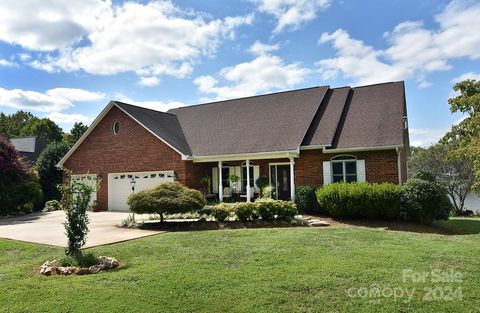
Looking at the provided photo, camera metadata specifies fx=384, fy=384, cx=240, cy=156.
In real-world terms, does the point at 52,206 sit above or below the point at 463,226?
above

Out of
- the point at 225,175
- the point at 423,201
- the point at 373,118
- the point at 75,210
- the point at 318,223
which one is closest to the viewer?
the point at 75,210

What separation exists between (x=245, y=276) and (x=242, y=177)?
15.5 meters

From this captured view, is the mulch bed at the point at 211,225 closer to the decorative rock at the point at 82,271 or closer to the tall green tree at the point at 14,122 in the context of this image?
the decorative rock at the point at 82,271

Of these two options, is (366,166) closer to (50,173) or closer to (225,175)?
(225,175)

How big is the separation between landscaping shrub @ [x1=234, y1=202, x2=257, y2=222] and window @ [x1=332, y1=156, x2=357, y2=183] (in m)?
5.20

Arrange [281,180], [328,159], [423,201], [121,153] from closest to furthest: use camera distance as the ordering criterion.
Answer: [423,201]
[328,159]
[281,180]
[121,153]

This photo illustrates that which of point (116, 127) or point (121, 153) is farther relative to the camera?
point (116, 127)

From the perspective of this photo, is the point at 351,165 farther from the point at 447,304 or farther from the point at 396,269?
the point at 447,304

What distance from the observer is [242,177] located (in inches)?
892

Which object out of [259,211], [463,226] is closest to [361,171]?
[463,226]

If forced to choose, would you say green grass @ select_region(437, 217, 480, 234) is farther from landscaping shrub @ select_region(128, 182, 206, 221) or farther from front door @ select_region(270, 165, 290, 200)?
landscaping shrub @ select_region(128, 182, 206, 221)

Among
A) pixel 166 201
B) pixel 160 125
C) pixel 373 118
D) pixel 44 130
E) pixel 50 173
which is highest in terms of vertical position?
pixel 44 130

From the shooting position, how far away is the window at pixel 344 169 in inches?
709

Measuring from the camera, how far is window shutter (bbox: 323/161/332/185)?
717 inches
